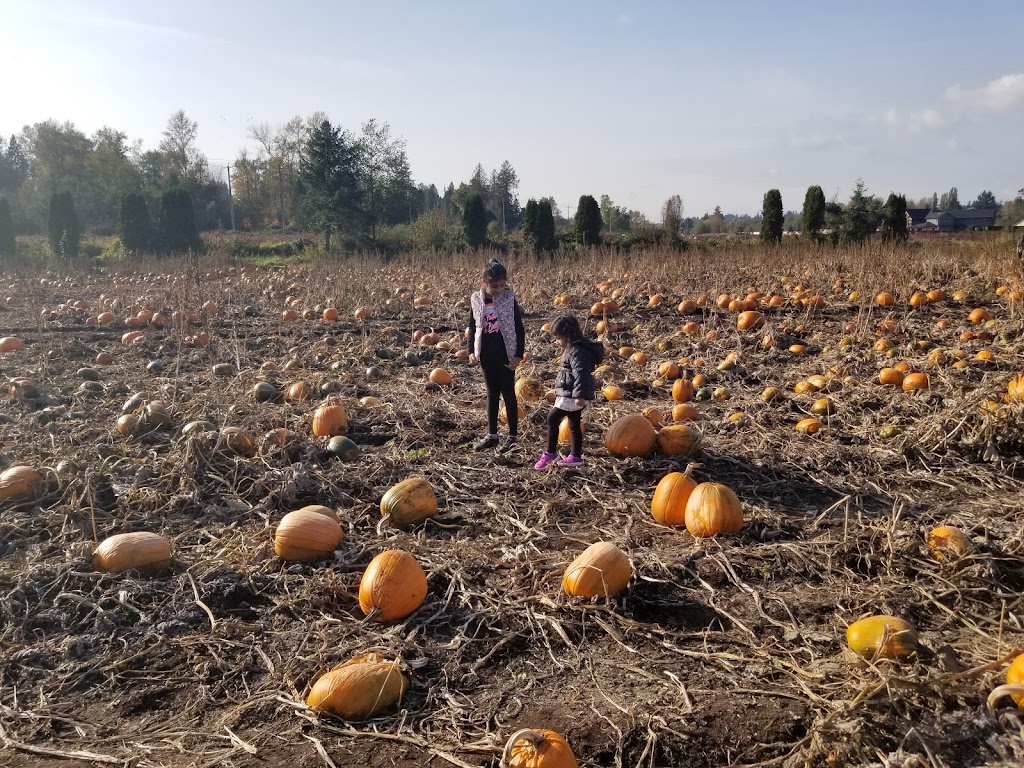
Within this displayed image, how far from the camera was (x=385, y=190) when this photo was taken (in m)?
47.3

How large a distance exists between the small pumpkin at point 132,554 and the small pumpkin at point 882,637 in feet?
11.1

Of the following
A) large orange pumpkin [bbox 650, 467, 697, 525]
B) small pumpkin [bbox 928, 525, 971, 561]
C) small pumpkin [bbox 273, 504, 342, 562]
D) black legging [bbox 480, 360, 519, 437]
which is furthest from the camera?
black legging [bbox 480, 360, 519, 437]

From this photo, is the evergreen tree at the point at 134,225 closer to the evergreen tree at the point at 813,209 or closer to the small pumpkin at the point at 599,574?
the evergreen tree at the point at 813,209

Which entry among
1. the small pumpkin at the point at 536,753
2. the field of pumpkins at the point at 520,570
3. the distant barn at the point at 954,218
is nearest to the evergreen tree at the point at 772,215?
the field of pumpkins at the point at 520,570

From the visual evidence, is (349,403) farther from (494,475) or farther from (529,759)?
(529,759)

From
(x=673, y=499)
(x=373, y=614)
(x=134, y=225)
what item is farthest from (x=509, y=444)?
(x=134, y=225)

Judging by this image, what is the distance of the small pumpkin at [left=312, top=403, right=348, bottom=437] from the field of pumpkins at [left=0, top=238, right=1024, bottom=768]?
0.12 ft

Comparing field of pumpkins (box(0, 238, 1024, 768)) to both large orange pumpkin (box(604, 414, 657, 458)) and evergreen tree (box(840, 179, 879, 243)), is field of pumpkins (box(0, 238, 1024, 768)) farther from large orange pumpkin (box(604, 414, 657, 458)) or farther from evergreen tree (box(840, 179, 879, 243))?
evergreen tree (box(840, 179, 879, 243))

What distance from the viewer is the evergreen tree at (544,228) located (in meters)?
29.4

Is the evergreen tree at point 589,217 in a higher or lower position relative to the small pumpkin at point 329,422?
higher

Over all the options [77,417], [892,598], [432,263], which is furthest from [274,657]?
[432,263]

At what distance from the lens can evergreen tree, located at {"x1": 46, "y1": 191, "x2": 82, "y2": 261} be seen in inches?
1126

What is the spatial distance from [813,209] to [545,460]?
28783 millimetres

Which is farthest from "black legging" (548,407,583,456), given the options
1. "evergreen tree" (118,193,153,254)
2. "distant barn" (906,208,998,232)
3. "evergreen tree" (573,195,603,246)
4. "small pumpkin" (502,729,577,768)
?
"distant barn" (906,208,998,232)
